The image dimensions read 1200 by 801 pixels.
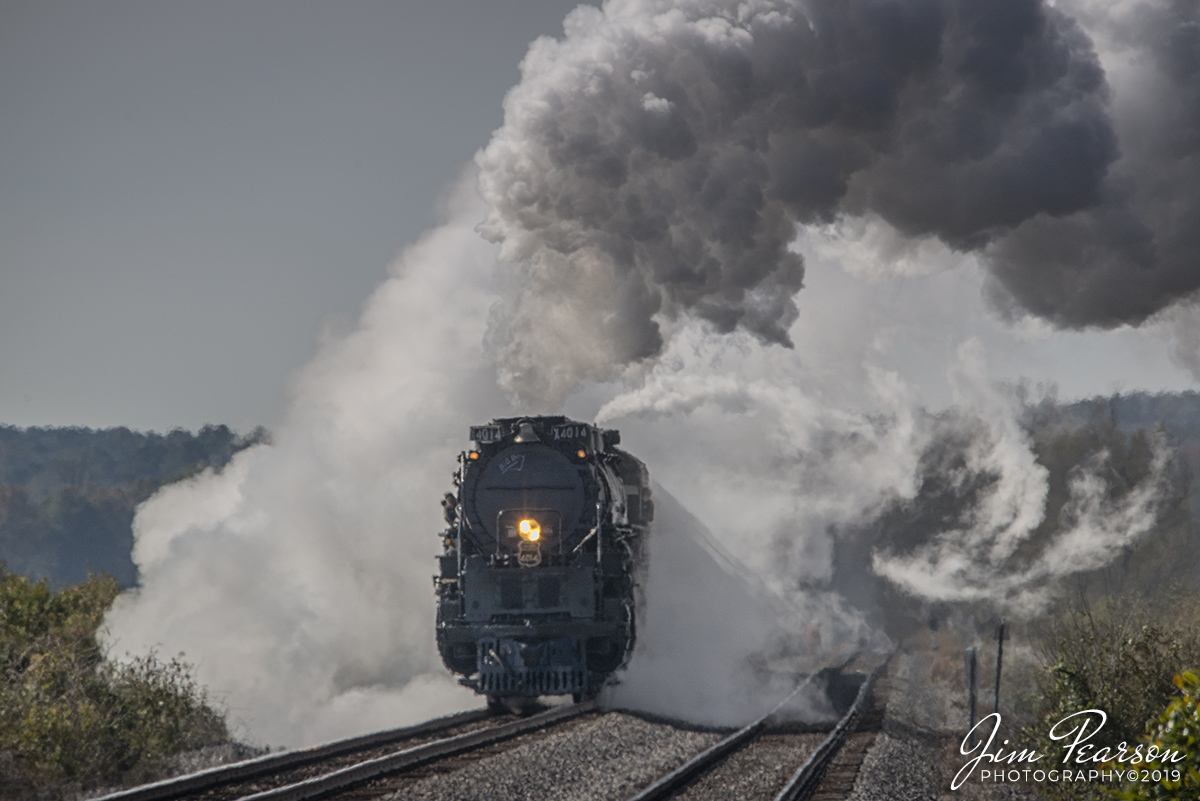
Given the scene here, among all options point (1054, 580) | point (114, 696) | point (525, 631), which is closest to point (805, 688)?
point (525, 631)

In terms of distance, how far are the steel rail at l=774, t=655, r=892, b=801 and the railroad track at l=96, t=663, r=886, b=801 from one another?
0.03 meters

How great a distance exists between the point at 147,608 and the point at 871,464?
101ft

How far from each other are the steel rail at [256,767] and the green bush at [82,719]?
1175 mm

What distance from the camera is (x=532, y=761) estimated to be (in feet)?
50.3

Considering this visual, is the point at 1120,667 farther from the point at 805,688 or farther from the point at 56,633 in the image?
the point at 56,633

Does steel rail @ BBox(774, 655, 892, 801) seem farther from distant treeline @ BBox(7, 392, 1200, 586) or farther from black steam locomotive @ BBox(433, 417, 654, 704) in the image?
distant treeline @ BBox(7, 392, 1200, 586)

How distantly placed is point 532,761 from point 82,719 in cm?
561

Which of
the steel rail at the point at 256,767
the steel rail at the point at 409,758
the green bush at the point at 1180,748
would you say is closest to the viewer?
the green bush at the point at 1180,748

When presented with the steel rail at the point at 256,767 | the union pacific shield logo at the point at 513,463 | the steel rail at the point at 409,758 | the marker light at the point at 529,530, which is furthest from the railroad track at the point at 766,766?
the union pacific shield logo at the point at 513,463

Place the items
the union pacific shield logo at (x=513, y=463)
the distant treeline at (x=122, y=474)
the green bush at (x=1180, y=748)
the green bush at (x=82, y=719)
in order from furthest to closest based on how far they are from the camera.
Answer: the distant treeline at (x=122, y=474) < the union pacific shield logo at (x=513, y=463) < the green bush at (x=82, y=719) < the green bush at (x=1180, y=748)

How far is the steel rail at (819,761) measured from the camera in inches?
556

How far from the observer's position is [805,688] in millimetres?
25594

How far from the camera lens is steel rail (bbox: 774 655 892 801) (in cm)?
1412

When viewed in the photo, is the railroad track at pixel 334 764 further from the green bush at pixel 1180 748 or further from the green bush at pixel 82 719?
the green bush at pixel 1180 748
